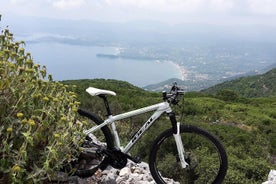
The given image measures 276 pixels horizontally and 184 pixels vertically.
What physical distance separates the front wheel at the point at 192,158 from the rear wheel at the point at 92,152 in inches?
25.0

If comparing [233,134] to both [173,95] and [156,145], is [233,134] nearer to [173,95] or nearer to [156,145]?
[156,145]

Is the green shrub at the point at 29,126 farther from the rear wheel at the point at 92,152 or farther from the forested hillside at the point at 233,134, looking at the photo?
the forested hillside at the point at 233,134

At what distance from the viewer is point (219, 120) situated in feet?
56.9

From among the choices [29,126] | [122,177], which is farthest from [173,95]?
[29,126]

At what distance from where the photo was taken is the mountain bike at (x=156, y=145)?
4.40 meters

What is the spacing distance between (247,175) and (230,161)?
0.40 m

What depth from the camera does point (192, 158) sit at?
5152 millimetres

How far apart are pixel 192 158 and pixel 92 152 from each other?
150 cm

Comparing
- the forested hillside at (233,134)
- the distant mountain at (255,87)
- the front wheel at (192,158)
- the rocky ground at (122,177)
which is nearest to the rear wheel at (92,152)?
the rocky ground at (122,177)

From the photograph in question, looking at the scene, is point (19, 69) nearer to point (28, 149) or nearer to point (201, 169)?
point (28, 149)

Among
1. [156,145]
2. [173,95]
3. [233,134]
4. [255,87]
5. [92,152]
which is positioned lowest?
[255,87]

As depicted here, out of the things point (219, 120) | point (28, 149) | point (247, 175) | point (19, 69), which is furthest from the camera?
point (219, 120)

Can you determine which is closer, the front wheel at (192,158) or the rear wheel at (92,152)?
the front wheel at (192,158)

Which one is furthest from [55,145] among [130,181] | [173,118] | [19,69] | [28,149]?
[130,181]
